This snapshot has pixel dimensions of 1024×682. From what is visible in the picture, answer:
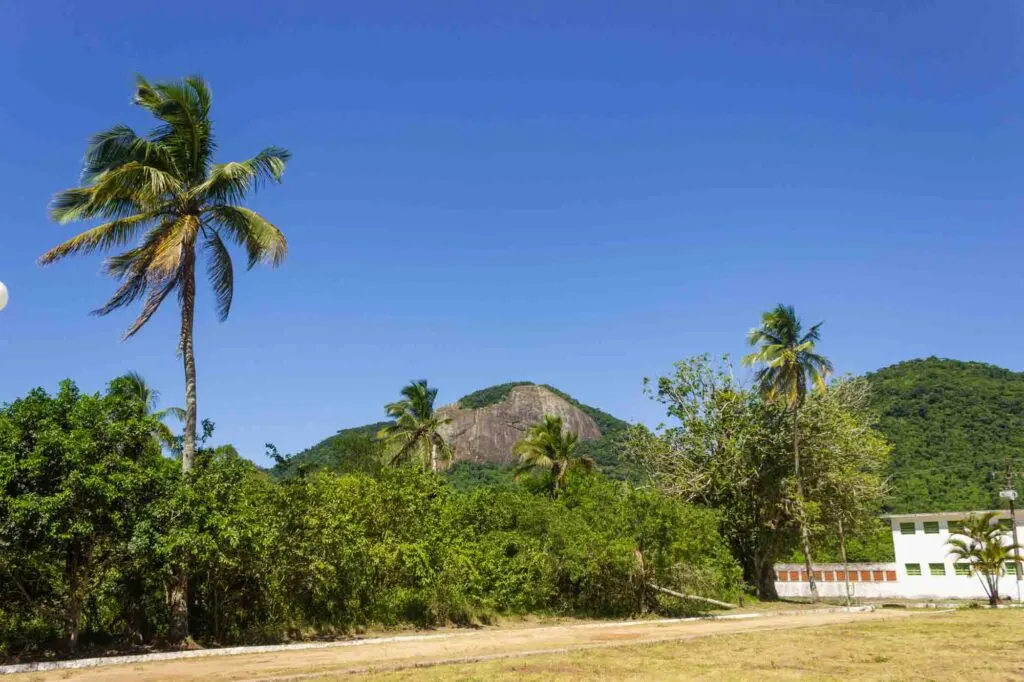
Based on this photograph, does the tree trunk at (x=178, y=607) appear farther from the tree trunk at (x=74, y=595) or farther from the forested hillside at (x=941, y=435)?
the forested hillside at (x=941, y=435)

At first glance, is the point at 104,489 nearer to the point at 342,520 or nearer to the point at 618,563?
the point at 342,520

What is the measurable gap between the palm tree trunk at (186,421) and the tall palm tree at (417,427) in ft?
90.1

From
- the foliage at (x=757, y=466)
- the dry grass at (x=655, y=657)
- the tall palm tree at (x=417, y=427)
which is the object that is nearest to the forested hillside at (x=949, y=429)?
the foliage at (x=757, y=466)

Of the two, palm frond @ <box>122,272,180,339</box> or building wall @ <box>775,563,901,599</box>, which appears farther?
building wall @ <box>775,563,901,599</box>

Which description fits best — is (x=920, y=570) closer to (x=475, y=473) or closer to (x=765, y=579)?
(x=765, y=579)

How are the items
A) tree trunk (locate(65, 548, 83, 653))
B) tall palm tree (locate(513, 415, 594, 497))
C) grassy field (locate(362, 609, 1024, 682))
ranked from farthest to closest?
tall palm tree (locate(513, 415, 594, 497)), tree trunk (locate(65, 548, 83, 653)), grassy field (locate(362, 609, 1024, 682))

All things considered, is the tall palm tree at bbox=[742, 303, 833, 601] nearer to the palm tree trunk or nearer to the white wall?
the white wall

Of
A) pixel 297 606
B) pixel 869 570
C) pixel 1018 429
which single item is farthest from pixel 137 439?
pixel 1018 429

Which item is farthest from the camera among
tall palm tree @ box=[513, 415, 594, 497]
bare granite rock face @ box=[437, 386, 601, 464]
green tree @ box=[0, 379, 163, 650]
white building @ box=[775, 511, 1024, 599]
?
bare granite rock face @ box=[437, 386, 601, 464]

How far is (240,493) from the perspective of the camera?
1855 cm

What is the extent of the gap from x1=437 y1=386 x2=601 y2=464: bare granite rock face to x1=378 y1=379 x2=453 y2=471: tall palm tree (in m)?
61.9

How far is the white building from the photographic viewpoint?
44500mm

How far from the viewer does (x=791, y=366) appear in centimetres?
3497

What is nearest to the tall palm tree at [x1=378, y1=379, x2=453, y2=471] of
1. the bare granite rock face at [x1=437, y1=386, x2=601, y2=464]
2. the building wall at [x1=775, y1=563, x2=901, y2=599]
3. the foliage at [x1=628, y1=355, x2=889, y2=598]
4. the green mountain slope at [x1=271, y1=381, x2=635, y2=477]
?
the green mountain slope at [x1=271, y1=381, x2=635, y2=477]
